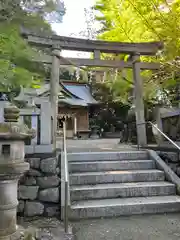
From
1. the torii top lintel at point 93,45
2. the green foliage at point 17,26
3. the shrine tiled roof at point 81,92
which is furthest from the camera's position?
the shrine tiled roof at point 81,92

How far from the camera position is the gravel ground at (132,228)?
9.13ft

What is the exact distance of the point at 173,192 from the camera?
3965 millimetres

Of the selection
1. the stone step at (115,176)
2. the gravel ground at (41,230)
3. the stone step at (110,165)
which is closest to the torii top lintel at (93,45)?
the stone step at (110,165)

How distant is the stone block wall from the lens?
11.7ft

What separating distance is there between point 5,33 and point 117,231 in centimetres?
376

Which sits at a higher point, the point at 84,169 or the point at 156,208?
the point at 84,169

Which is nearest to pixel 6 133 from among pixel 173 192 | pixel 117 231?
pixel 117 231

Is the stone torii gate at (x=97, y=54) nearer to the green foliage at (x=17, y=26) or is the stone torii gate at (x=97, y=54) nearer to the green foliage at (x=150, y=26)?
the green foliage at (x=150, y=26)

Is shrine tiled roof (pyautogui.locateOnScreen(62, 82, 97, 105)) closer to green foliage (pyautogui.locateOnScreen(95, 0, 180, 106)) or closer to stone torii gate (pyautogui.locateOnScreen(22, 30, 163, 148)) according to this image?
green foliage (pyautogui.locateOnScreen(95, 0, 180, 106))

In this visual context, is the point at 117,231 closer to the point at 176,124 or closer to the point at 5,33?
the point at 176,124

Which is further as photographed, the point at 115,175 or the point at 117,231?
the point at 115,175

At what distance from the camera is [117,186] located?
3.94m

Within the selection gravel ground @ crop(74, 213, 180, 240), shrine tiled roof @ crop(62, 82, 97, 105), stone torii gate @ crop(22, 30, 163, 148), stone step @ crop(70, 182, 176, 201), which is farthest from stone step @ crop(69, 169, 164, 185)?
shrine tiled roof @ crop(62, 82, 97, 105)

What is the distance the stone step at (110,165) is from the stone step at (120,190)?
0.45 m
